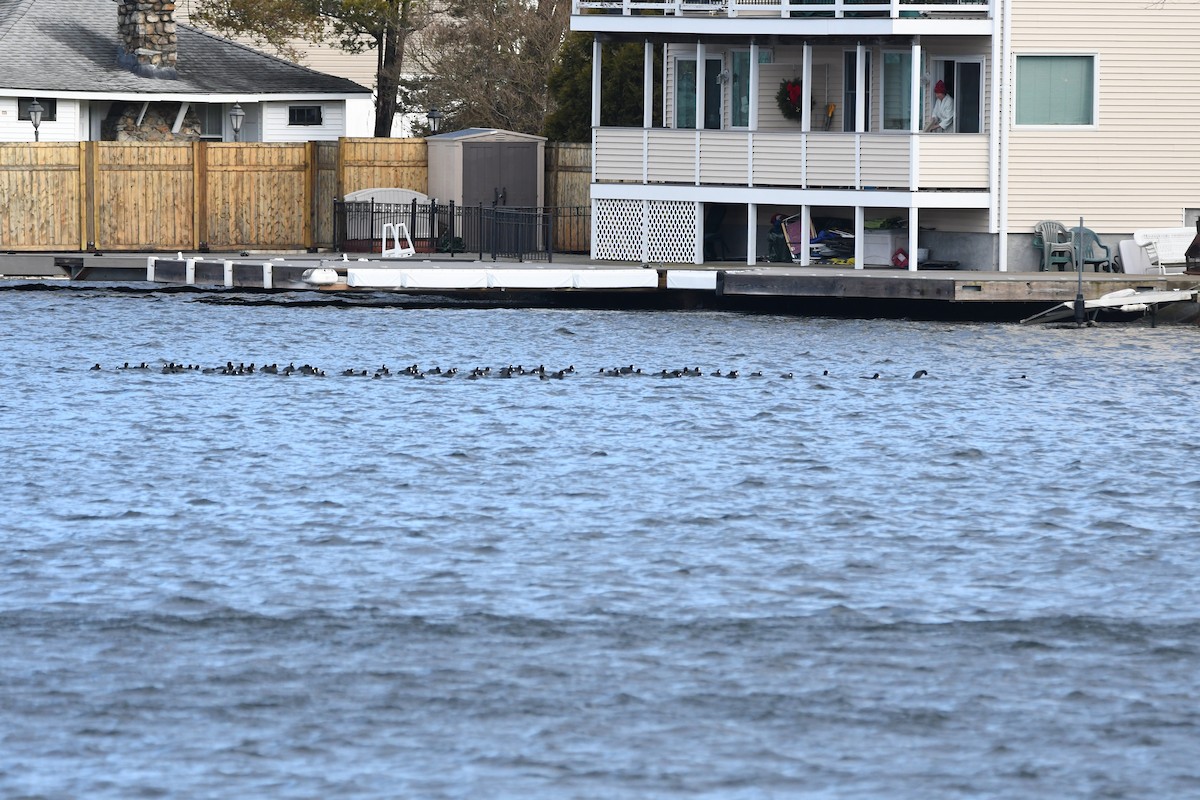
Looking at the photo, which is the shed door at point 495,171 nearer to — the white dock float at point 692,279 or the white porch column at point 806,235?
the white porch column at point 806,235

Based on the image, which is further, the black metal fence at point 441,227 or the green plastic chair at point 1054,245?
the black metal fence at point 441,227

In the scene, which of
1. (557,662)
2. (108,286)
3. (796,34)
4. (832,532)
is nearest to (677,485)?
(832,532)

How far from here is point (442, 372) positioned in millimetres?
31234

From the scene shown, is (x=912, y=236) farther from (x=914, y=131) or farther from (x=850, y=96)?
(x=850, y=96)

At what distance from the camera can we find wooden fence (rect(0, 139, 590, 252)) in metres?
43.5

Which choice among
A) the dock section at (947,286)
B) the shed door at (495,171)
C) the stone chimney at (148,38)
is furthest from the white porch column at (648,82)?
the stone chimney at (148,38)

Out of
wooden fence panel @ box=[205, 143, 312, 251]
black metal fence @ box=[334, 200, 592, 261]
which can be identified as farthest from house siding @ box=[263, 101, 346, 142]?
black metal fence @ box=[334, 200, 592, 261]

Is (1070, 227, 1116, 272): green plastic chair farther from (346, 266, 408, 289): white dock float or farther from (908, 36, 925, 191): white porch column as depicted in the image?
(346, 266, 408, 289): white dock float

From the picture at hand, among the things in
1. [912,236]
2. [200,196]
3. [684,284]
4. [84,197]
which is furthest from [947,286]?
[84,197]

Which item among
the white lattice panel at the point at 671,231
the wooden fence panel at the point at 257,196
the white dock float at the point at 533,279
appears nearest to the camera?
the white dock float at the point at 533,279

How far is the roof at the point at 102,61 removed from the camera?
169ft

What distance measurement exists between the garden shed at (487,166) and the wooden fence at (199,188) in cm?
88

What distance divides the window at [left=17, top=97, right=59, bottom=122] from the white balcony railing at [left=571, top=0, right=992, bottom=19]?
15107mm

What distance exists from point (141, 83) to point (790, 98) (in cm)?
1734
